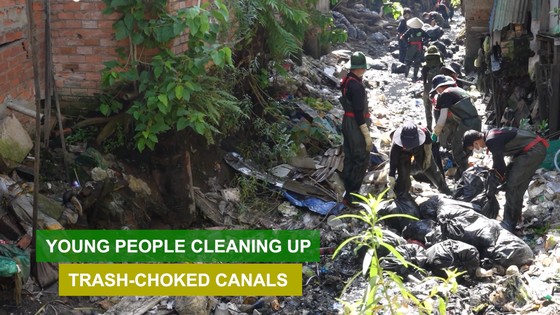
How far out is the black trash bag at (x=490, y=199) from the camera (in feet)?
21.3

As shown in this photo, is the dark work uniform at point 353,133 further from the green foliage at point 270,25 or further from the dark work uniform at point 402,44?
the dark work uniform at point 402,44

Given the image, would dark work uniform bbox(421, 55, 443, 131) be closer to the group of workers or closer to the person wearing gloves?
the group of workers

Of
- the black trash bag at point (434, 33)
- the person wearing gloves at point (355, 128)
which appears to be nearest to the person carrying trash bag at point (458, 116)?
the person wearing gloves at point (355, 128)

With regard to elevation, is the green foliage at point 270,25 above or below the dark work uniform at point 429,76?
above

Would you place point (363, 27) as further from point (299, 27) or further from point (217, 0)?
point (217, 0)

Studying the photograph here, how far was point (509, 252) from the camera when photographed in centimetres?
569

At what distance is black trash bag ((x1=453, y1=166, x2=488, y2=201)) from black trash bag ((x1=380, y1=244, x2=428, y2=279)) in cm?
122

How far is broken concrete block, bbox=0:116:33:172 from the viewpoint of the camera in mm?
5547

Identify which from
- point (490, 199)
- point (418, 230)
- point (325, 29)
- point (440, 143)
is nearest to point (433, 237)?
point (418, 230)

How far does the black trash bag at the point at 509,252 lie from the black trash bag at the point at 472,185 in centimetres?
112

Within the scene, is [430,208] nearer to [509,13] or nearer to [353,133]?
[353,133]

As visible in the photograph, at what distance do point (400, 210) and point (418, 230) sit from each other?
30 cm

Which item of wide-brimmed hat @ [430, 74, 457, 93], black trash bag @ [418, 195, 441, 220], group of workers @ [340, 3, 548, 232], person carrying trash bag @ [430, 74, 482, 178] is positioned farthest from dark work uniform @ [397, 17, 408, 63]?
black trash bag @ [418, 195, 441, 220]

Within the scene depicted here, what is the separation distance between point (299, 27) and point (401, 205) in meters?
3.10
